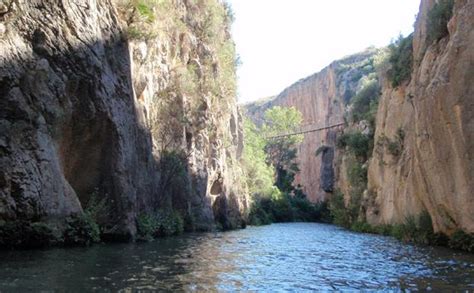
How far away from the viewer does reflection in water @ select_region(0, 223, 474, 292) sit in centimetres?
831

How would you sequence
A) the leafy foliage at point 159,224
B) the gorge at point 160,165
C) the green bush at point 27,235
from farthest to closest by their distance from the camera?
the leafy foliage at point 159,224 → the green bush at point 27,235 → the gorge at point 160,165

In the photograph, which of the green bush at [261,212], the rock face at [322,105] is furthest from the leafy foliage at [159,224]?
the rock face at [322,105]

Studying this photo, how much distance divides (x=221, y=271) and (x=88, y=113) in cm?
872

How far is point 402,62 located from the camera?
2792 centimetres

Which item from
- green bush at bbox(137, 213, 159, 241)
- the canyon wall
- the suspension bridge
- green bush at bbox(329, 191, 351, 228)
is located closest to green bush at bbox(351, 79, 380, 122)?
the canyon wall

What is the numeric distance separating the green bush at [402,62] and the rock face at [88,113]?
11.4m

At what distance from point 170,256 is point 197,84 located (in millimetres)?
19727

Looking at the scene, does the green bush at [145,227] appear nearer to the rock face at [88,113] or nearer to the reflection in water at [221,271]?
the rock face at [88,113]

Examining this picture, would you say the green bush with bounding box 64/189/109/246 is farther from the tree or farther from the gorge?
the tree

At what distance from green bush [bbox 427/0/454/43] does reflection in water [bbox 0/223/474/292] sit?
326 inches

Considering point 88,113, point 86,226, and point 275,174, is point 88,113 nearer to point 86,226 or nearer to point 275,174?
point 86,226

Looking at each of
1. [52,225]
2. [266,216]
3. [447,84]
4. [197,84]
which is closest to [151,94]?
[197,84]

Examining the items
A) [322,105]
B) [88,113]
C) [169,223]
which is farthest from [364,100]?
[322,105]

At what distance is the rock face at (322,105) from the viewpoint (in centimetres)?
7949
